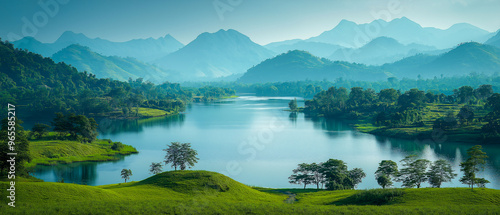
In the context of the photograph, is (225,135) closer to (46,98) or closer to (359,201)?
(359,201)

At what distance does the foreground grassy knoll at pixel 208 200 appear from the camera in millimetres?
28375

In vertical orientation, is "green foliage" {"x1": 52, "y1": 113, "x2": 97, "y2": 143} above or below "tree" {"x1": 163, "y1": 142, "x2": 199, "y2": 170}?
above

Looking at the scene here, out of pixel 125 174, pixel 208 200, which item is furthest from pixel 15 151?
pixel 208 200

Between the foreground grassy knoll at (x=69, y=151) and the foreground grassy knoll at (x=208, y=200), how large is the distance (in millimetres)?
32161

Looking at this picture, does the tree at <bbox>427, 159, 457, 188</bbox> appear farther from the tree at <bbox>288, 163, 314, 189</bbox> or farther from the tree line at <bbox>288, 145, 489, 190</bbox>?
the tree at <bbox>288, 163, 314, 189</bbox>

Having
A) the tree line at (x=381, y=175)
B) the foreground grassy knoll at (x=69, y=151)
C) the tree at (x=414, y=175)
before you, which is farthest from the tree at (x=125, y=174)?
the tree at (x=414, y=175)

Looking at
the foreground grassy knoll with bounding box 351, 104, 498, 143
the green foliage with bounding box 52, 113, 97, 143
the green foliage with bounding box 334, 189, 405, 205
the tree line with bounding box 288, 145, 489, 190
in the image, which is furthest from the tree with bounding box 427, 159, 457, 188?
the green foliage with bounding box 52, 113, 97, 143

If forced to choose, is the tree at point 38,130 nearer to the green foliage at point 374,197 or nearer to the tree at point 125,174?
the tree at point 125,174

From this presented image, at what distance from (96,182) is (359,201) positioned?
3850 cm

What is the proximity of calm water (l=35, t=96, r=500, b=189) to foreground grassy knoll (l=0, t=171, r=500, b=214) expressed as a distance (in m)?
16.7

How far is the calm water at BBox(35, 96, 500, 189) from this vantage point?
5866 centimetres

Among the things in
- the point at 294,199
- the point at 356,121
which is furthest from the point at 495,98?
the point at 294,199

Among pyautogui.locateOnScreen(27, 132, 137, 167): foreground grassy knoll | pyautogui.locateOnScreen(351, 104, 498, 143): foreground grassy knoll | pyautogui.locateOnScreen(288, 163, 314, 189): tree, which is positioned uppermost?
pyautogui.locateOnScreen(351, 104, 498, 143): foreground grassy knoll

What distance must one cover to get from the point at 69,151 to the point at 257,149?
3870cm
